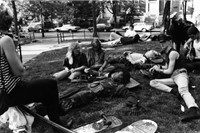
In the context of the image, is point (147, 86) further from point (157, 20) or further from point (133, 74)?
point (157, 20)

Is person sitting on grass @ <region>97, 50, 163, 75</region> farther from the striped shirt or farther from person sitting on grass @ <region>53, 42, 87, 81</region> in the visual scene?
the striped shirt

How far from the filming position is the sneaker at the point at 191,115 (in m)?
Result: 3.28

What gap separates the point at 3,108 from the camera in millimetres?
2400

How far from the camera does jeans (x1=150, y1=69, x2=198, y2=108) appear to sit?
3.62 metres

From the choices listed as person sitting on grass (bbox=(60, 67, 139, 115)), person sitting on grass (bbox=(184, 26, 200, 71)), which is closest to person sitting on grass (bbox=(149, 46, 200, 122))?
person sitting on grass (bbox=(60, 67, 139, 115))

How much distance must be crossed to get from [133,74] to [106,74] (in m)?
0.97

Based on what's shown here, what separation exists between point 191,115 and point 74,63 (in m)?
3.19

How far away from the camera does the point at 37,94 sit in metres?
2.59

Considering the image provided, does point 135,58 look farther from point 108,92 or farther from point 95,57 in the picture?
point 108,92

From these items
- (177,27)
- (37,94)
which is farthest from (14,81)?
(177,27)

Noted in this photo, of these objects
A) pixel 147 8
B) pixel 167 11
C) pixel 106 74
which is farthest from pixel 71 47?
pixel 147 8

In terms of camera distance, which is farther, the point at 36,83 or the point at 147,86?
the point at 147,86

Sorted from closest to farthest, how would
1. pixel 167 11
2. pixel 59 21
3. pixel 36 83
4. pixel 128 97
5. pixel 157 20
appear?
pixel 36 83 → pixel 128 97 → pixel 167 11 → pixel 157 20 → pixel 59 21

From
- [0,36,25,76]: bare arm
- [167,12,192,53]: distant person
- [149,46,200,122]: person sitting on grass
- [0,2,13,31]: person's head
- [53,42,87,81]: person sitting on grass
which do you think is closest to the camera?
[0,36,25,76]: bare arm
